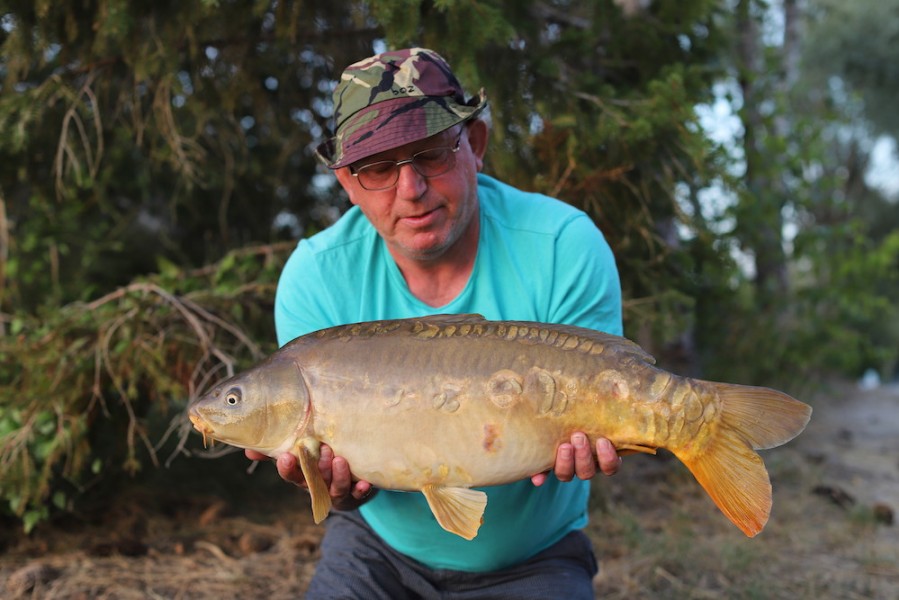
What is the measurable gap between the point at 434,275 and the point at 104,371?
180 centimetres

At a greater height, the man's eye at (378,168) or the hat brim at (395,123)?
the hat brim at (395,123)

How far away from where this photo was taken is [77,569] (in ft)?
10.9

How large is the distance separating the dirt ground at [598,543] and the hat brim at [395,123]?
192cm

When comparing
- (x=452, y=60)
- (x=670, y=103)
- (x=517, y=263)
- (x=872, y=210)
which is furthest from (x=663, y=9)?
(x=872, y=210)

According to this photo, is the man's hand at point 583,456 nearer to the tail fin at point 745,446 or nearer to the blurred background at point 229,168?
the tail fin at point 745,446

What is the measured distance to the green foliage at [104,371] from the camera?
328 centimetres

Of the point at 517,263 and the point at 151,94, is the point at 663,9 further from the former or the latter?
the point at 151,94

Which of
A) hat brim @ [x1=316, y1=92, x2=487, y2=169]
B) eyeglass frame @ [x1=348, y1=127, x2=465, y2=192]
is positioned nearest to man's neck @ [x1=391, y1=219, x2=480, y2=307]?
eyeglass frame @ [x1=348, y1=127, x2=465, y2=192]

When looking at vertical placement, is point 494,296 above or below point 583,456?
above

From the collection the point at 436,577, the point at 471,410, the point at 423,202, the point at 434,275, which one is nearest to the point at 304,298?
the point at 434,275

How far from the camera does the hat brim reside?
211 cm

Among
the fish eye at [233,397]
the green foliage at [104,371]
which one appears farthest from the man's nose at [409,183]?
the green foliage at [104,371]

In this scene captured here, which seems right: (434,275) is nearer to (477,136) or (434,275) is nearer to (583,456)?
(477,136)

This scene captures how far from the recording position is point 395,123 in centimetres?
212
